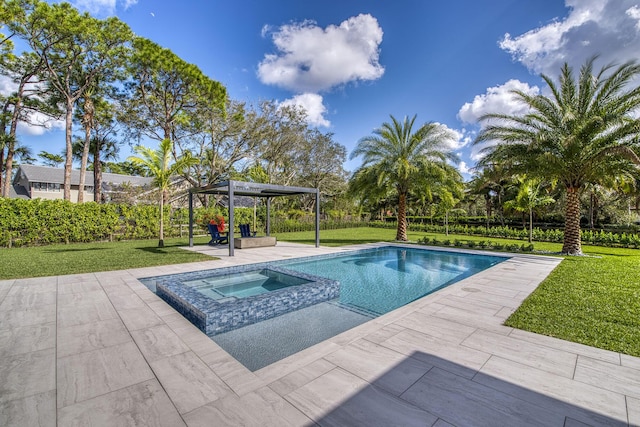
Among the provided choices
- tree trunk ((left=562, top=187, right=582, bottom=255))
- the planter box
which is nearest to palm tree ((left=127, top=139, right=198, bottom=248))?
the planter box

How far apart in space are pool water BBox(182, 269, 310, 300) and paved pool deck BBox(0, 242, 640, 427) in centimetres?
210

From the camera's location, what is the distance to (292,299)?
4980mm

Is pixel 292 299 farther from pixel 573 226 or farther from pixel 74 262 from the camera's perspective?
pixel 573 226

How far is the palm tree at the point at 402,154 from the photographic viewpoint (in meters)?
13.5

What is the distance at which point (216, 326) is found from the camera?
12.9 ft

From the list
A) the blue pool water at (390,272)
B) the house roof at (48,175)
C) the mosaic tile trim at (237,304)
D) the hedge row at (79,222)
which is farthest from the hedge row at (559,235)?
the house roof at (48,175)

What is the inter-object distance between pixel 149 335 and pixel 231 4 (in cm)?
1391

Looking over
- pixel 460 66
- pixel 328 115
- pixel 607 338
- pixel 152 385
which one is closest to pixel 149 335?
pixel 152 385

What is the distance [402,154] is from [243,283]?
418 inches

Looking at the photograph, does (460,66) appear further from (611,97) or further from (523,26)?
(611,97)

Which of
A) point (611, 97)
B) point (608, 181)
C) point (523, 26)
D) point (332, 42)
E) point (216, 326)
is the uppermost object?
point (332, 42)

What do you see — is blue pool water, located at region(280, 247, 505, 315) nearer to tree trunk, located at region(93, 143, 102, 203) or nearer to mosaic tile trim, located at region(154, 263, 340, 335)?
mosaic tile trim, located at region(154, 263, 340, 335)

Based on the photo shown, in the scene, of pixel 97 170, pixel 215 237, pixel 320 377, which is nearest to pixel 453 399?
pixel 320 377

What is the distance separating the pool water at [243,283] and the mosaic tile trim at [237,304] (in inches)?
27.3
